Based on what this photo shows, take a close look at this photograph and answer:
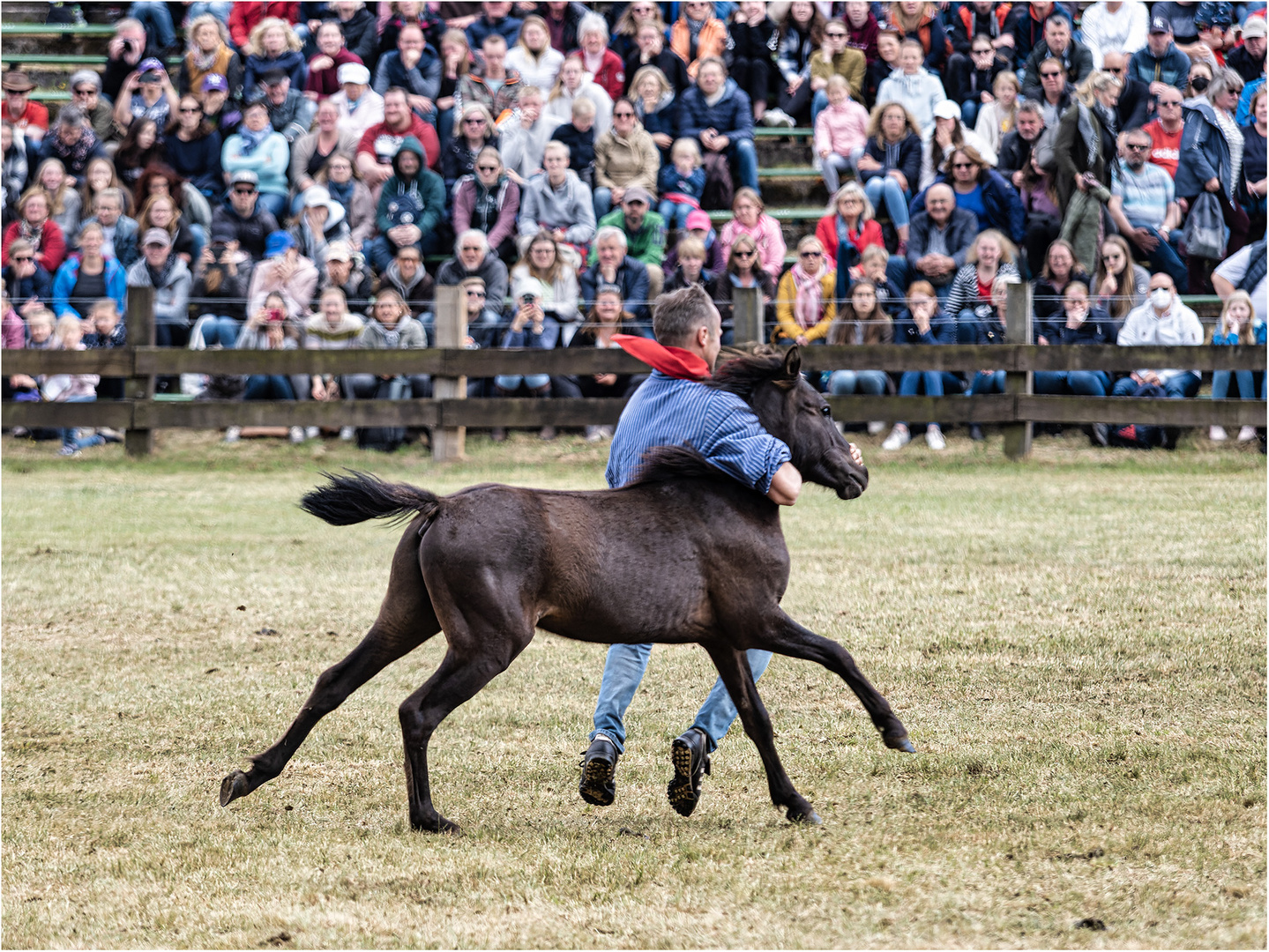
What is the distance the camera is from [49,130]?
17.6 metres

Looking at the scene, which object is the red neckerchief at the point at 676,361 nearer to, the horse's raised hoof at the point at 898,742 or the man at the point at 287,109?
the horse's raised hoof at the point at 898,742

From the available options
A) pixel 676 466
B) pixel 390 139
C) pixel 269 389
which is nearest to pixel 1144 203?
pixel 390 139

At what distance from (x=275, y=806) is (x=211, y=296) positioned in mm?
11802

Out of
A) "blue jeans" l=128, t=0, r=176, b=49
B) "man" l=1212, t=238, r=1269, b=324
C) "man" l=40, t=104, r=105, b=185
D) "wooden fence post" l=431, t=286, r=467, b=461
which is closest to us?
"man" l=1212, t=238, r=1269, b=324

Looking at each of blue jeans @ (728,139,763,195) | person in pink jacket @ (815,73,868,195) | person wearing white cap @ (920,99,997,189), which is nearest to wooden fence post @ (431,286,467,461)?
blue jeans @ (728,139,763,195)

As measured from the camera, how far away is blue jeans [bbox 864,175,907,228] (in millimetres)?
15531

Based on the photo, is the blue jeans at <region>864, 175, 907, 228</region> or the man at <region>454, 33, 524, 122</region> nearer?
the blue jeans at <region>864, 175, 907, 228</region>

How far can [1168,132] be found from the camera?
15.6 metres

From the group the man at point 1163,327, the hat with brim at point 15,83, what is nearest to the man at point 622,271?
the man at point 1163,327

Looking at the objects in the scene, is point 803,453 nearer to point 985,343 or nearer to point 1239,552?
point 1239,552

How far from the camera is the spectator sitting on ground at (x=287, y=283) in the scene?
1589cm

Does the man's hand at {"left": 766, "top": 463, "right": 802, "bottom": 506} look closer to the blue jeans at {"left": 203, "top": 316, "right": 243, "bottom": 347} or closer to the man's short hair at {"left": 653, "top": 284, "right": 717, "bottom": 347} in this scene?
the man's short hair at {"left": 653, "top": 284, "right": 717, "bottom": 347}

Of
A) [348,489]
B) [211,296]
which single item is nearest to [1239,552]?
[348,489]

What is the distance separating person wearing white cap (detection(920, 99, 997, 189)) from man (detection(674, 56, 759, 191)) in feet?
6.15
